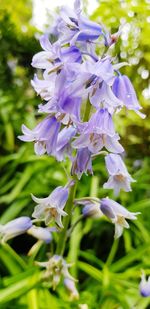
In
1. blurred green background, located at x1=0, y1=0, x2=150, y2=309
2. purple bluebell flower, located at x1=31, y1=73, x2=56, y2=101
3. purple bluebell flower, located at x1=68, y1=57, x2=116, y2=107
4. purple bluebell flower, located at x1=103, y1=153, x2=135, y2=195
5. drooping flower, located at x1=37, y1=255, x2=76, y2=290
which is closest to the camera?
purple bluebell flower, located at x1=68, y1=57, x2=116, y2=107

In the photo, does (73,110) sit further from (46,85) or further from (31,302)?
(31,302)

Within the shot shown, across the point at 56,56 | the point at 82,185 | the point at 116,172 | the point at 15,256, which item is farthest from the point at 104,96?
the point at 82,185

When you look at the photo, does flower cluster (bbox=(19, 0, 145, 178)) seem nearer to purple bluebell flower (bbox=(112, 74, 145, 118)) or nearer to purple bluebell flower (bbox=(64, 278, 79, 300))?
purple bluebell flower (bbox=(112, 74, 145, 118))

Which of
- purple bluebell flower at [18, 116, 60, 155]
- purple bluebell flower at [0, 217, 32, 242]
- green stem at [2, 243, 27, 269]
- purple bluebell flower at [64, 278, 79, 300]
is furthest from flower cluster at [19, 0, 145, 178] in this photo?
green stem at [2, 243, 27, 269]

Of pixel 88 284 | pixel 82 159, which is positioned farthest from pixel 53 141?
pixel 88 284

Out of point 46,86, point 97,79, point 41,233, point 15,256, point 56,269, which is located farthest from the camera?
point 15,256

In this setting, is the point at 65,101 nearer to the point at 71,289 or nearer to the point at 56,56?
the point at 56,56
